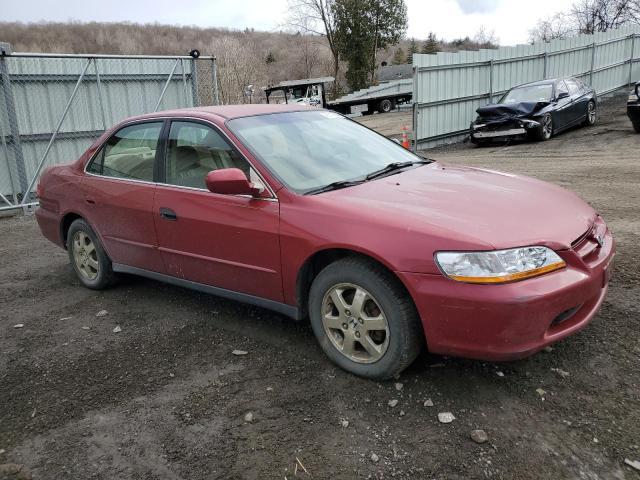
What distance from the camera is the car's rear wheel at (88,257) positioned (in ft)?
16.2

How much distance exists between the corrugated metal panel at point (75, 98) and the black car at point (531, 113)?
7930 millimetres

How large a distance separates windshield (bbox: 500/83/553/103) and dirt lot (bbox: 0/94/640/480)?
11304 millimetres

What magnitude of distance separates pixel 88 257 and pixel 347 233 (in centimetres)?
306

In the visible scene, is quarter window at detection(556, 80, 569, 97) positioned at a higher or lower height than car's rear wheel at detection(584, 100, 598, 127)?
higher

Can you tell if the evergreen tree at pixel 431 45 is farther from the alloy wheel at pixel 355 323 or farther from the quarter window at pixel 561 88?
the alloy wheel at pixel 355 323

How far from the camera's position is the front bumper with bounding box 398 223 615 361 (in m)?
2.66

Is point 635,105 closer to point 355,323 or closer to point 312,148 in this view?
point 312,148

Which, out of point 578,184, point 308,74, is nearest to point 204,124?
point 578,184

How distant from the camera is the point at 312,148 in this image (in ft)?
12.7

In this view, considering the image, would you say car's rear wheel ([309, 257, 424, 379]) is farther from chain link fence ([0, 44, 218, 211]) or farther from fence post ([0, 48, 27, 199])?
fence post ([0, 48, 27, 199])

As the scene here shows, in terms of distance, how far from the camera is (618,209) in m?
6.88

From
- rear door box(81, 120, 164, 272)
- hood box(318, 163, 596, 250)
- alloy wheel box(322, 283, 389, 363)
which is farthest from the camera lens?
rear door box(81, 120, 164, 272)

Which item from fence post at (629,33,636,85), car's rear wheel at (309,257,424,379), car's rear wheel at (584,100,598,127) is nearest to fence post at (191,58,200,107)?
car's rear wheel at (309,257,424,379)

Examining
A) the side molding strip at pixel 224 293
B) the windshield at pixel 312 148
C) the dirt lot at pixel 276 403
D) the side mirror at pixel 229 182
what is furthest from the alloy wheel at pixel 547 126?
the side mirror at pixel 229 182
